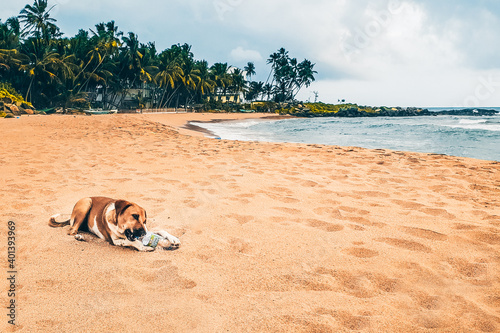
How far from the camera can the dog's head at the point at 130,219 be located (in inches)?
107

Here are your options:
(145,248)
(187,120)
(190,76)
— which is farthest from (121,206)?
(190,76)

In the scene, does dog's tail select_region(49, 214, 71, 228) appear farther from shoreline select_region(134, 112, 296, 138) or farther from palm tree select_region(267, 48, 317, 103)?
palm tree select_region(267, 48, 317, 103)

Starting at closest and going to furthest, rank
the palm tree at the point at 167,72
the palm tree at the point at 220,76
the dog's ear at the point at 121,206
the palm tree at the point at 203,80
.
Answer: the dog's ear at the point at 121,206
the palm tree at the point at 167,72
the palm tree at the point at 203,80
the palm tree at the point at 220,76

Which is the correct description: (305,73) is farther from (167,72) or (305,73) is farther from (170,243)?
(170,243)

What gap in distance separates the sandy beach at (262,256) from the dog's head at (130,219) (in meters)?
0.18

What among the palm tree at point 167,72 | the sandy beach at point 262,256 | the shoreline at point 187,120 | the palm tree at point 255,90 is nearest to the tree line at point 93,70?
the palm tree at point 167,72

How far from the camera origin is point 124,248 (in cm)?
282

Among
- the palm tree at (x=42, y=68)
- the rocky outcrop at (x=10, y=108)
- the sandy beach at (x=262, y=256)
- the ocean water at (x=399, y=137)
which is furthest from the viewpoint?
the palm tree at (x=42, y=68)

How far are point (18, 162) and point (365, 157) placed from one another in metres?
7.95

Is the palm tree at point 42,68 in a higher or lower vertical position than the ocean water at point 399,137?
higher

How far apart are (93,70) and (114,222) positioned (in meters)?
40.7

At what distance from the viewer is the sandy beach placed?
6.64ft

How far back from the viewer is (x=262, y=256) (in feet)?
9.26

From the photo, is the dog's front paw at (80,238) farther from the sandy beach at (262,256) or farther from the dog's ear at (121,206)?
the dog's ear at (121,206)
